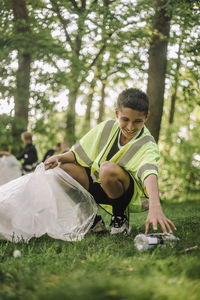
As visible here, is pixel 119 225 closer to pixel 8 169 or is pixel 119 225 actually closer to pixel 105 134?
pixel 105 134

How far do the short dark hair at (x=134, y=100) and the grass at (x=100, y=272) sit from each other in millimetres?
1083

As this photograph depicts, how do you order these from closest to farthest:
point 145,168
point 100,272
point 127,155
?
point 100,272 → point 145,168 → point 127,155

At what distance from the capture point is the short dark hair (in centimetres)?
283

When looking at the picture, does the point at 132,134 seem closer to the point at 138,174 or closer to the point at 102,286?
the point at 138,174

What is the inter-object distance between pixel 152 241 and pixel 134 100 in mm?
1166

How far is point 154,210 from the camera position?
2248 millimetres

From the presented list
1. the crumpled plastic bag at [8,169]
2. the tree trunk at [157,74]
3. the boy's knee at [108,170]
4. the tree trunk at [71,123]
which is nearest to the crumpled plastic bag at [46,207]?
the boy's knee at [108,170]

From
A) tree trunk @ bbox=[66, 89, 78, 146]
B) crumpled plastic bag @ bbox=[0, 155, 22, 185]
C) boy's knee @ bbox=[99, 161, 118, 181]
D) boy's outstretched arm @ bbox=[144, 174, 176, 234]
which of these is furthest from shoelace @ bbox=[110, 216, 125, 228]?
tree trunk @ bbox=[66, 89, 78, 146]

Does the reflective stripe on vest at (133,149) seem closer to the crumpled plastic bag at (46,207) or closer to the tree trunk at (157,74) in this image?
the crumpled plastic bag at (46,207)

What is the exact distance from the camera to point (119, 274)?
69.7 inches

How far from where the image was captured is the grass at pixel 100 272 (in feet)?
4.56

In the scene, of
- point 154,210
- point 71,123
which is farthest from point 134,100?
point 71,123

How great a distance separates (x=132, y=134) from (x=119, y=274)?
141 centimetres

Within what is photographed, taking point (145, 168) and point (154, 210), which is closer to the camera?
point (154, 210)
